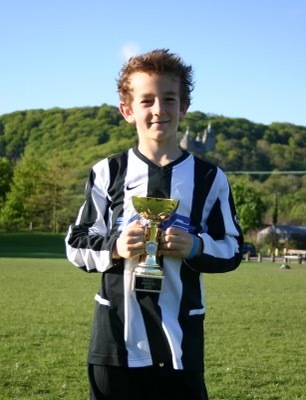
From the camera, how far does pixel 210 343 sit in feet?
32.6

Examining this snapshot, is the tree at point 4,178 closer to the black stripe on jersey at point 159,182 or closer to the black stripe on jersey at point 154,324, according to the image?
the black stripe on jersey at point 159,182

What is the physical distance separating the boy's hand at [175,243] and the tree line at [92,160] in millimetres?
71070

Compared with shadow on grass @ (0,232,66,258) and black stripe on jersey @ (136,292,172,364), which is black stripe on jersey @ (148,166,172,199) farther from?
shadow on grass @ (0,232,66,258)

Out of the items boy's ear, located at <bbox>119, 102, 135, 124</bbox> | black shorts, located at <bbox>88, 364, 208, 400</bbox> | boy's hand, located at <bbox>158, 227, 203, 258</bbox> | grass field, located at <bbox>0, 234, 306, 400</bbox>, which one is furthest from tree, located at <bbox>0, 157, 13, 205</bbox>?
boy's hand, located at <bbox>158, 227, 203, 258</bbox>

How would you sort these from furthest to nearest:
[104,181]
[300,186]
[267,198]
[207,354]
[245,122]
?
[245,122] → [300,186] → [267,198] → [207,354] → [104,181]

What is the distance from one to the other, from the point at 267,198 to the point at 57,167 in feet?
120

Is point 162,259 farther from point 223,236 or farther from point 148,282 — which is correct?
point 223,236

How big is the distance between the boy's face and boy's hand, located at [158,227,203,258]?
1.49ft

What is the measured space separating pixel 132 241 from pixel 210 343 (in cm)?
724

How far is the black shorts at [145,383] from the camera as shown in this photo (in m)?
3.05

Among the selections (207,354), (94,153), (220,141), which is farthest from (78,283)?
(220,141)

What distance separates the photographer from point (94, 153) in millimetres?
132750

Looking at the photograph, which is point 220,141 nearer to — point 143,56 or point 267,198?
point 267,198

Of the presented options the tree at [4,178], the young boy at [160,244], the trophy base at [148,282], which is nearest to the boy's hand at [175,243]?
the young boy at [160,244]
